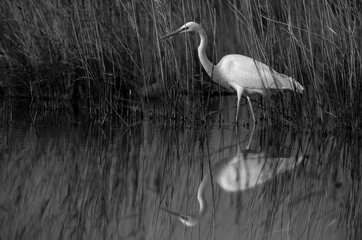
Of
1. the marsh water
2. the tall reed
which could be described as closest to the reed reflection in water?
the marsh water

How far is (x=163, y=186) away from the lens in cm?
477

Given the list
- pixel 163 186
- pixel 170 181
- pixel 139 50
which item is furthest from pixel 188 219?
pixel 139 50

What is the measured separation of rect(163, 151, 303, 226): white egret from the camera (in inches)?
191

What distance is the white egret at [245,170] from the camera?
4.86m

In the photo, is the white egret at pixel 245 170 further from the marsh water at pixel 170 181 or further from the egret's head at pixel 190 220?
the egret's head at pixel 190 220

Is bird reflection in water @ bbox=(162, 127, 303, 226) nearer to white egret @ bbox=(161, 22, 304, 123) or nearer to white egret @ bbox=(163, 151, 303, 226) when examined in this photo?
white egret @ bbox=(163, 151, 303, 226)

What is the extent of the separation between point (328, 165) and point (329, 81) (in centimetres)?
130

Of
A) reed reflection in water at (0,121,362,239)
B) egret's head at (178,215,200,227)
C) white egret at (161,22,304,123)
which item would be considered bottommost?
egret's head at (178,215,200,227)

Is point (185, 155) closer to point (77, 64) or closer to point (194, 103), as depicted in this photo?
point (194, 103)

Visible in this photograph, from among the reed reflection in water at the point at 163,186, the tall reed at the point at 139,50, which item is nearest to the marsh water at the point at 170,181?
the reed reflection in water at the point at 163,186

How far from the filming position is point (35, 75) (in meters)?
8.25

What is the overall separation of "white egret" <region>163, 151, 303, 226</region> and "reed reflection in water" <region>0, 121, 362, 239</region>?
0.10 ft

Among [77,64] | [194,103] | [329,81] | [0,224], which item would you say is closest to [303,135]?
[329,81]

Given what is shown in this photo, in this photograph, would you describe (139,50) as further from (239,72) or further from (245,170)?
(245,170)
